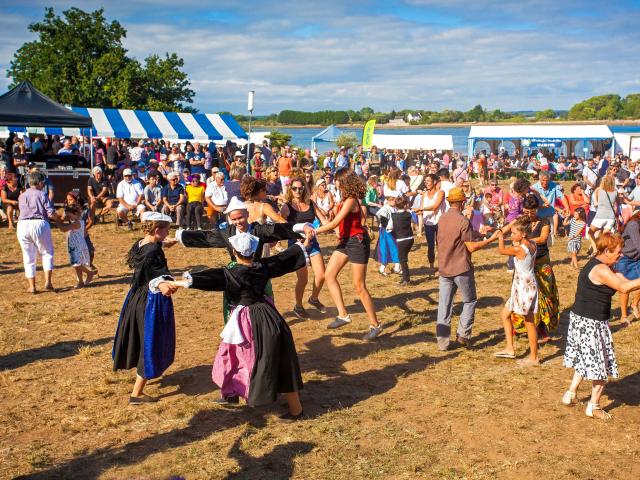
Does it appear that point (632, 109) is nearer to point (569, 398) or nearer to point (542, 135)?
point (542, 135)

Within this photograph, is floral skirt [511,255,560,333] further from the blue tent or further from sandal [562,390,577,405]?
the blue tent

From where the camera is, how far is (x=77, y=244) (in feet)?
35.5

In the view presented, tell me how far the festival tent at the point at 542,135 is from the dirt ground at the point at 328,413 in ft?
106

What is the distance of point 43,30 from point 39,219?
135ft

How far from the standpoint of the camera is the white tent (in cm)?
3834

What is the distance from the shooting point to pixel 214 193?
49.3ft

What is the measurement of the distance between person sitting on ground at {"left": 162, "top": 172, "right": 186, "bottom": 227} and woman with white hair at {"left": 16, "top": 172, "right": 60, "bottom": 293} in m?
6.33

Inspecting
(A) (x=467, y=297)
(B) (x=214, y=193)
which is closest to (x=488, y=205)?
(B) (x=214, y=193)

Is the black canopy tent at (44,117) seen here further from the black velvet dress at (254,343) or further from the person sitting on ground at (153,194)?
the black velvet dress at (254,343)

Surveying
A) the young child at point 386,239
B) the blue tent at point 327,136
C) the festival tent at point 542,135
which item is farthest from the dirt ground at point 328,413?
the blue tent at point 327,136

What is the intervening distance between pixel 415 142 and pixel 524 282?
36.1 meters

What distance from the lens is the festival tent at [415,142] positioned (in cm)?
4197

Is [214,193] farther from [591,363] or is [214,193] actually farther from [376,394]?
[591,363]

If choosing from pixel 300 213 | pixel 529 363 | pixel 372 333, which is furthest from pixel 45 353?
pixel 529 363
